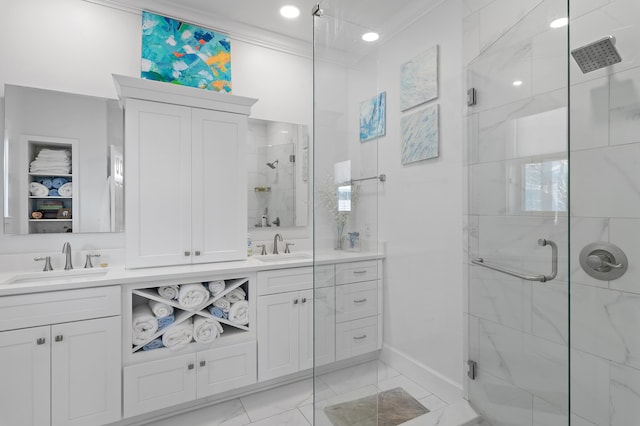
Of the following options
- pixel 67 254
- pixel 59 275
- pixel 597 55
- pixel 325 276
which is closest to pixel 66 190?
pixel 67 254

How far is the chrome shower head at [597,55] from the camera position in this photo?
1183 mm

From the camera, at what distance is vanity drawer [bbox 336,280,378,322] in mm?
1459

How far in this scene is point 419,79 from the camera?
2.21 metres

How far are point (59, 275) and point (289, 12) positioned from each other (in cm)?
241

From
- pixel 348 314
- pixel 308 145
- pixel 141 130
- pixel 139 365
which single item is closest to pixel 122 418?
pixel 139 365

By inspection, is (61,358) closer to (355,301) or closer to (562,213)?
(355,301)

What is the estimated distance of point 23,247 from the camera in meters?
1.92

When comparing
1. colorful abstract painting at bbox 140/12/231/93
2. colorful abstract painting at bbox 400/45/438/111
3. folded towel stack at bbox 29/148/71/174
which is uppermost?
colorful abstract painting at bbox 140/12/231/93

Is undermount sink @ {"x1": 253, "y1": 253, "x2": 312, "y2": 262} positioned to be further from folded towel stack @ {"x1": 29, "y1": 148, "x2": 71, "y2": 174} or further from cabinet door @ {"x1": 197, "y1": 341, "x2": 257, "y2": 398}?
folded towel stack @ {"x1": 29, "y1": 148, "x2": 71, "y2": 174}

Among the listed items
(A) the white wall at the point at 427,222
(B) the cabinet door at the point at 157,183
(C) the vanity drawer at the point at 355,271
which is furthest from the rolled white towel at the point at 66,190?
(A) the white wall at the point at 427,222

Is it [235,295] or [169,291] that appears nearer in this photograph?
[169,291]

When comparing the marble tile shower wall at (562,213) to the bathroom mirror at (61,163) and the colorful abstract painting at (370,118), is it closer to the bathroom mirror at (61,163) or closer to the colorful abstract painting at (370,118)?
the colorful abstract painting at (370,118)

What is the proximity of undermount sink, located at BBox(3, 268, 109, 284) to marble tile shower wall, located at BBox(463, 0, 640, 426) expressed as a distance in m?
2.19

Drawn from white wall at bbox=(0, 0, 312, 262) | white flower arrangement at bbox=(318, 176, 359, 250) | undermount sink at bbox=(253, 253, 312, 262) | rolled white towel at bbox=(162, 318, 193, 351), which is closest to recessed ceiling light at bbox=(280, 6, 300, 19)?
white wall at bbox=(0, 0, 312, 262)
